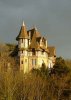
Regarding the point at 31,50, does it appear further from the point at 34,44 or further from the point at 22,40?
the point at 22,40

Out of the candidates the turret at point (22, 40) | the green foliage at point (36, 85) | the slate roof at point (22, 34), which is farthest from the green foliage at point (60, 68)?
the slate roof at point (22, 34)

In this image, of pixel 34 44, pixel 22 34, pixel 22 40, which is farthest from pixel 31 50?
pixel 22 34

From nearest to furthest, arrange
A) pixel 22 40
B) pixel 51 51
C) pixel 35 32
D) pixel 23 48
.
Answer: pixel 23 48 → pixel 22 40 → pixel 35 32 → pixel 51 51

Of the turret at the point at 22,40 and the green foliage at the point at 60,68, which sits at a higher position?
the turret at the point at 22,40

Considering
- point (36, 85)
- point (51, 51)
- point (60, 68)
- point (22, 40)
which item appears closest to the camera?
point (36, 85)

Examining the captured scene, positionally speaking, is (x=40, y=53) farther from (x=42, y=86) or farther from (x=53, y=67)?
(x=42, y=86)

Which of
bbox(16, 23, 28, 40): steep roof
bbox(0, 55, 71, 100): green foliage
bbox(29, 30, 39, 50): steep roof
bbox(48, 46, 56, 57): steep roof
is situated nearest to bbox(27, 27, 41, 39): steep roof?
bbox(29, 30, 39, 50): steep roof

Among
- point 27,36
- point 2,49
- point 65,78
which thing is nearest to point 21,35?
point 27,36

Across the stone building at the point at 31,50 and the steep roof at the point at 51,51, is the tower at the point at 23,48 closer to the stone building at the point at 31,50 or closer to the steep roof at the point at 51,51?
the stone building at the point at 31,50

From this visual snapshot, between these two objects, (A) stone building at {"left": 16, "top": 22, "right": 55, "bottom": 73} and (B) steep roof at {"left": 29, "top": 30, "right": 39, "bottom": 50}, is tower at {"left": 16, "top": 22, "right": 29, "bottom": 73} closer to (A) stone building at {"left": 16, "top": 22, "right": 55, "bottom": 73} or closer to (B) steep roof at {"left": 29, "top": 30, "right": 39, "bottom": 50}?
(A) stone building at {"left": 16, "top": 22, "right": 55, "bottom": 73}

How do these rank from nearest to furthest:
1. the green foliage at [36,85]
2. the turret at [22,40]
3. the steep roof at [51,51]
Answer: the green foliage at [36,85]
the turret at [22,40]
the steep roof at [51,51]

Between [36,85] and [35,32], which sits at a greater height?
[35,32]

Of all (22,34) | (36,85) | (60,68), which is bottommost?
(36,85)

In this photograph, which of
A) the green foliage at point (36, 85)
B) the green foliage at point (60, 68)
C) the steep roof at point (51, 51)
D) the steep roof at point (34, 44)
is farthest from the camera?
the steep roof at point (51, 51)
